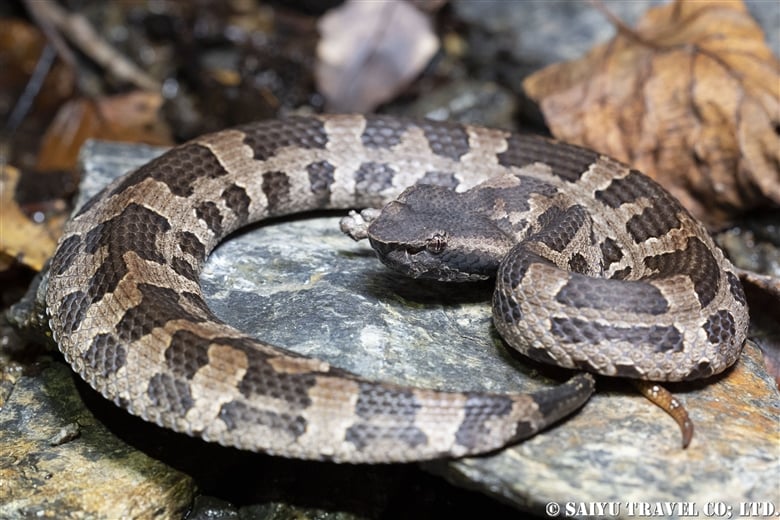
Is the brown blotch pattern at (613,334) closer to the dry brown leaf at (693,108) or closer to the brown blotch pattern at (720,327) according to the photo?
the brown blotch pattern at (720,327)

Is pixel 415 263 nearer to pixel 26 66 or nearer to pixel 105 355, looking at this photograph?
pixel 105 355

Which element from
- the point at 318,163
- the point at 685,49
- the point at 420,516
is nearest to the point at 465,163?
the point at 318,163

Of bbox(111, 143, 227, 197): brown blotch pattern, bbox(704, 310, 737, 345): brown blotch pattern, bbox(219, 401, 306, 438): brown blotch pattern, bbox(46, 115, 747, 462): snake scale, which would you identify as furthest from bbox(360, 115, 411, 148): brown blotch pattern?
bbox(219, 401, 306, 438): brown blotch pattern

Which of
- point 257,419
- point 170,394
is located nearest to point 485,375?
point 257,419

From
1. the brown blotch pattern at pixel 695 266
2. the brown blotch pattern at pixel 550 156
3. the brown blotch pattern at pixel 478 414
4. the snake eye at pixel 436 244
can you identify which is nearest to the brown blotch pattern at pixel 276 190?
the brown blotch pattern at pixel 550 156

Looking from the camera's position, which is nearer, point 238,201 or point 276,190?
point 238,201

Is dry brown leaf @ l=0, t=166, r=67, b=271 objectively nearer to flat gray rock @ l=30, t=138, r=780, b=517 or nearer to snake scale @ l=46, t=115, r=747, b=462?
snake scale @ l=46, t=115, r=747, b=462
